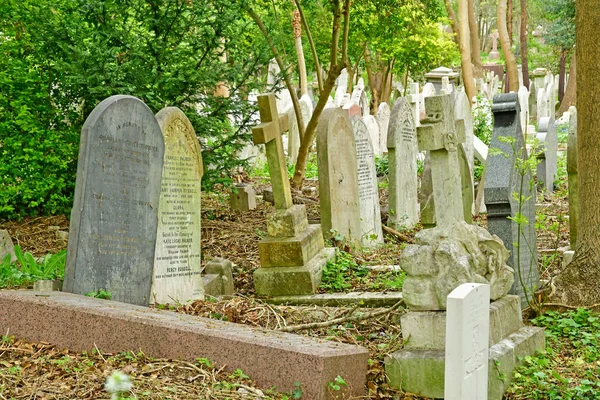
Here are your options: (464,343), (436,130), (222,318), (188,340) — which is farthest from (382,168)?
(464,343)

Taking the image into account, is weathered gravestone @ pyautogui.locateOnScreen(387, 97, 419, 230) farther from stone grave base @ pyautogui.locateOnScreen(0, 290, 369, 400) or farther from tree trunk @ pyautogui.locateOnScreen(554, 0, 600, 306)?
stone grave base @ pyautogui.locateOnScreen(0, 290, 369, 400)

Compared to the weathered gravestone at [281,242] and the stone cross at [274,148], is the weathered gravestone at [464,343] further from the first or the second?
the stone cross at [274,148]

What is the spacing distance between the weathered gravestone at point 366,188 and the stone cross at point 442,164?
308cm

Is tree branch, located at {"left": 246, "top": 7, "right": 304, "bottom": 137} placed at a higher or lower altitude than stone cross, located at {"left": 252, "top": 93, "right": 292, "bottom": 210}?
higher

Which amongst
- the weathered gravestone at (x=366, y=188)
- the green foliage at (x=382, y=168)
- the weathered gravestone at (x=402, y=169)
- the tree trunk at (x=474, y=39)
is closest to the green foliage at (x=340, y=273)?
the weathered gravestone at (x=366, y=188)

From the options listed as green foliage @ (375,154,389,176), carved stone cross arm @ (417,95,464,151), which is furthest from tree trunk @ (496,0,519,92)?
carved stone cross arm @ (417,95,464,151)

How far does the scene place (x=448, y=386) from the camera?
14.2 feet

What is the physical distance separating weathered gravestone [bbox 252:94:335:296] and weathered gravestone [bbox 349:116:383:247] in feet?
7.27

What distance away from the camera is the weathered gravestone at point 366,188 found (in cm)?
1074

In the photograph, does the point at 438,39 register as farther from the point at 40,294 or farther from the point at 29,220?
the point at 40,294

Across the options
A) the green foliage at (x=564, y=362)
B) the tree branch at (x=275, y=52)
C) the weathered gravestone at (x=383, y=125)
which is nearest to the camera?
the green foliage at (x=564, y=362)

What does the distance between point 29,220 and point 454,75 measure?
2152cm

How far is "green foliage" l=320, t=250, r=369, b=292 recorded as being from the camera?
8.30 m

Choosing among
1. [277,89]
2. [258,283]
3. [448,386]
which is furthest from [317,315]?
[277,89]
